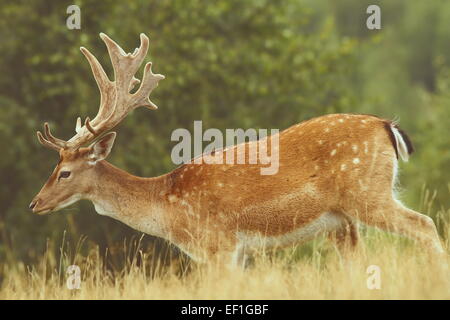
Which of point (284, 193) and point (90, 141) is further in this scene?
point (90, 141)

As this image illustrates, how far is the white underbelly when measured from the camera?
7.68 metres

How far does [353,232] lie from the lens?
809cm

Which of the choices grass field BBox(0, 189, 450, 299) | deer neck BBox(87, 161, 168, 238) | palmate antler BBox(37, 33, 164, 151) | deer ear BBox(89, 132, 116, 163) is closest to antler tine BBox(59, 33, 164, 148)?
palmate antler BBox(37, 33, 164, 151)

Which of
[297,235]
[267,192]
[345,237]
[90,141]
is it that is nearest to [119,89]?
[90,141]

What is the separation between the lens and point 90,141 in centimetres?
846

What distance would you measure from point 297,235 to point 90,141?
7.17 ft

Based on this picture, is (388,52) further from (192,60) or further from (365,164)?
(365,164)

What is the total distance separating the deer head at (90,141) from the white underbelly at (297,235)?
1575 mm

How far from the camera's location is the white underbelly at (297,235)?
7.68 m

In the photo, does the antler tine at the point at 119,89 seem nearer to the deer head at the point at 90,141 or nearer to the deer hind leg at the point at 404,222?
the deer head at the point at 90,141

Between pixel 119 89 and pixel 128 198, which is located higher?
pixel 119 89

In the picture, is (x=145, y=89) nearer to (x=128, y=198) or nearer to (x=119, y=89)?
(x=119, y=89)

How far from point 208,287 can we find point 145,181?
1.98 m

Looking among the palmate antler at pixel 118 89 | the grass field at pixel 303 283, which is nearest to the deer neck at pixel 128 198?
the palmate antler at pixel 118 89
